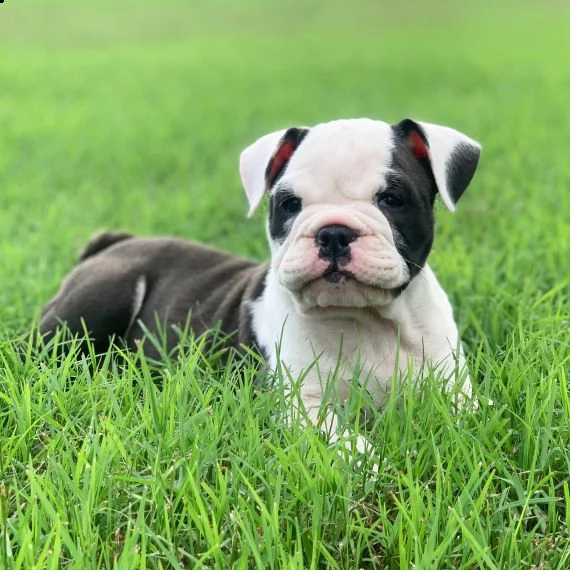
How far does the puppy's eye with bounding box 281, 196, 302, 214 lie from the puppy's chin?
0.33m

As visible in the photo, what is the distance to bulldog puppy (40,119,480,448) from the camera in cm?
327

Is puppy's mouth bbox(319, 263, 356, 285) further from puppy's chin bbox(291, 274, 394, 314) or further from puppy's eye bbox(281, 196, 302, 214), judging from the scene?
puppy's eye bbox(281, 196, 302, 214)

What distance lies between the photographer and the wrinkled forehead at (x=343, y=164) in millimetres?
3396

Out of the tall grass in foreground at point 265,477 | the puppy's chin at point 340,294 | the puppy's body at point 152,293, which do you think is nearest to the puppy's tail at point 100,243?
the puppy's body at point 152,293

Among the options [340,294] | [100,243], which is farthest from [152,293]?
[340,294]

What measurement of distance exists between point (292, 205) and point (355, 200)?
0.26 metres

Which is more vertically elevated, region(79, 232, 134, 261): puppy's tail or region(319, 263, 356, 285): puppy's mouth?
region(319, 263, 356, 285): puppy's mouth

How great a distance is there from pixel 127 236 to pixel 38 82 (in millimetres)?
10028

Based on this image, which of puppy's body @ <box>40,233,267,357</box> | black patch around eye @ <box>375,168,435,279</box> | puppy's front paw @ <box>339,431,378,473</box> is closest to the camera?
puppy's front paw @ <box>339,431,378,473</box>

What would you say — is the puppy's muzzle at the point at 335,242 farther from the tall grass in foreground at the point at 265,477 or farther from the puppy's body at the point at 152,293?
the puppy's body at the point at 152,293

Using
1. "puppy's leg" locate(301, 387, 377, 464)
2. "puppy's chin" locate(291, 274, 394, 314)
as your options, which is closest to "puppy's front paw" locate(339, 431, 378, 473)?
"puppy's leg" locate(301, 387, 377, 464)

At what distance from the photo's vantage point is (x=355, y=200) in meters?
3.39

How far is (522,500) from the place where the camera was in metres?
2.67

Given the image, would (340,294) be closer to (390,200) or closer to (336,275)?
(336,275)
